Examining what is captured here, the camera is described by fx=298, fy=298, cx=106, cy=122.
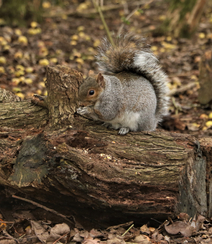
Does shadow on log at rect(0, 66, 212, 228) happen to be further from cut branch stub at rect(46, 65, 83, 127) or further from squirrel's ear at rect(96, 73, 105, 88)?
squirrel's ear at rect(96, 73, 105, 88)

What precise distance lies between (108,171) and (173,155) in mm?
498

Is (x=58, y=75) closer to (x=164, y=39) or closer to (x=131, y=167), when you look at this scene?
(x=131, y=167)

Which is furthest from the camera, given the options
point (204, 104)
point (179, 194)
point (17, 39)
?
point (17, 39)

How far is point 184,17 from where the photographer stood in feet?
21.5

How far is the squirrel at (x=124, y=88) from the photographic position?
2.49 metres

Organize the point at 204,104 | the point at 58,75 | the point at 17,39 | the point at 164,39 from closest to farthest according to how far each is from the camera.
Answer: the point at 58,75
the point at 204,104
the point at 17,39
the point at 164,39

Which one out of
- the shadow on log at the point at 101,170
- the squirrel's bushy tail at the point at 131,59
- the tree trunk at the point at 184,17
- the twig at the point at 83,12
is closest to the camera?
the shadow on log at the point at 101,170

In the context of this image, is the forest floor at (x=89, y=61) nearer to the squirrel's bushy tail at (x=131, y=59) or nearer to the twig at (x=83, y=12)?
the twig at (x=83, y=12)

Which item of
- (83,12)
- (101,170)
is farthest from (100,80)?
(83,12)

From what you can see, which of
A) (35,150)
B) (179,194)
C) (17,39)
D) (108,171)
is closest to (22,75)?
(17,39)

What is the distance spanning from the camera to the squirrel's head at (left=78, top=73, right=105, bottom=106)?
2424 millimetres

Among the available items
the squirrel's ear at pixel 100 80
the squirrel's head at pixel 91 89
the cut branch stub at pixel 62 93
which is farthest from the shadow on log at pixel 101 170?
the squirrel's ear at pixel 100 80

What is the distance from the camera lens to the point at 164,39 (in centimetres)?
670

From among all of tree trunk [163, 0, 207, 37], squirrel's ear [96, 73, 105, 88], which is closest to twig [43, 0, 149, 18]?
tree trunk [163, 0, 207, 37]
